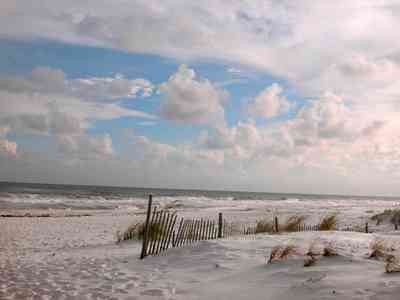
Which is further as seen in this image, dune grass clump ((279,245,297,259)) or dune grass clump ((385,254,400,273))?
dune grass clump ((279,245,297,259))

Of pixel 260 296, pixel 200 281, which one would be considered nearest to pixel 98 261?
pixel 200 281

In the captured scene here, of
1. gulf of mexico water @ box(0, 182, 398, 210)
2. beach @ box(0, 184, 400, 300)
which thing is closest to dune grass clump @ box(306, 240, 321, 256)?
beach @ box(0, 184, 400, 300)

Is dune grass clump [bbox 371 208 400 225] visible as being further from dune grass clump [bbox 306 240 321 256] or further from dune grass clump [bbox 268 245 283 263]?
dune grass clump [bbox 268 245 283 263]

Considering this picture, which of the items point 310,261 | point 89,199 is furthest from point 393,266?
point 89,199

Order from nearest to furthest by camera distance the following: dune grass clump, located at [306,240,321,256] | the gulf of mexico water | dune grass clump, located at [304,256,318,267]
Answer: dune grass clump, located at [304,256,318,267] < dune grass clump, located at [306,240,321,256] < the gulf of mexico water

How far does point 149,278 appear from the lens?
269 inches

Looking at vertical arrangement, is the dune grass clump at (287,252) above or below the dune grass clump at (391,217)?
above

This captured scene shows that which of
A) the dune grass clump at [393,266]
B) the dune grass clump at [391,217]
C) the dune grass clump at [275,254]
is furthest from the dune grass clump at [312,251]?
the dune grass clump at [391,217]

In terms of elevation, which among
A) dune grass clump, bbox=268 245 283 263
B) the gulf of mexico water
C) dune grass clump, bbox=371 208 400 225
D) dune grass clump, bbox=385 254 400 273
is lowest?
the gulf of mexico water

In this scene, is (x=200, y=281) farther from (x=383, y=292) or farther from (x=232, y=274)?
(x=383, y=292)

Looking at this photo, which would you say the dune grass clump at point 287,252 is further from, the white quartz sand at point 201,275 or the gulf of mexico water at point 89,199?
the gulf of mexico water at point 89,199

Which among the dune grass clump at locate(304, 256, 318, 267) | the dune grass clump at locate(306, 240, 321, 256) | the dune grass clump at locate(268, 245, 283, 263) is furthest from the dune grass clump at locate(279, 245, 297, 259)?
the dune grass clump at locate(304, 256, 318, 267)

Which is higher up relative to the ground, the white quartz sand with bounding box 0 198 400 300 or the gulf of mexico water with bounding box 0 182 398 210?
the white quartz sand with bounding box 0 198 400 300

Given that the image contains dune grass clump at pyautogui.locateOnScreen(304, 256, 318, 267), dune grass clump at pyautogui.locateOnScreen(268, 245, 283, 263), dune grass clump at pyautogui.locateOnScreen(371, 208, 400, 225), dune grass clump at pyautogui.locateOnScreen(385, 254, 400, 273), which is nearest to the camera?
dune grass clump at pyautogui.locateOnScreen(385, 254, 400, 273)
